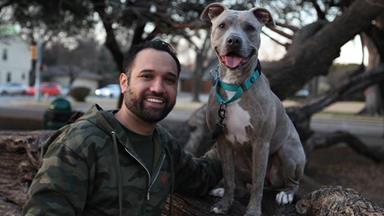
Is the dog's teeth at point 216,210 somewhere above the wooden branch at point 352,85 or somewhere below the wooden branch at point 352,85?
below

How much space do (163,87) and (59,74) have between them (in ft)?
241

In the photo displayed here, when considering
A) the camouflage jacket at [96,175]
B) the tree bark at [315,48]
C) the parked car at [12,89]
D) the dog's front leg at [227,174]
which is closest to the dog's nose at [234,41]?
the camouflage jacket at [96,175]

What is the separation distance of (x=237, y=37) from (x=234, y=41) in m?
0.03

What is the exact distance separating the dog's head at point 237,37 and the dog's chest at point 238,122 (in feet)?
1.07

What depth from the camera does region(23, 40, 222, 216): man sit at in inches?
100

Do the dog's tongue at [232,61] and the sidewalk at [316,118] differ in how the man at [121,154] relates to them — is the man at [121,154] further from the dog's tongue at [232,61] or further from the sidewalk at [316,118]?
the sidewalk at [316,118]

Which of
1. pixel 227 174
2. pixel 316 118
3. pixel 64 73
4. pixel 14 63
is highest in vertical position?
pixel 227 174

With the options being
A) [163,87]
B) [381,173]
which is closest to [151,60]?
[163,87]

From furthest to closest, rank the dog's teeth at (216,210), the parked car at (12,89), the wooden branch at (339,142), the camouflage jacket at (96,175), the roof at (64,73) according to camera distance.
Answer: the roof at (64,73), the parked car at (12,89), the wooden branch at (339,142), the dog's teeth at (216,210), the camouflage jacket at (96,175)

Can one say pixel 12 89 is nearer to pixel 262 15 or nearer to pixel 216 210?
pixel 216 210

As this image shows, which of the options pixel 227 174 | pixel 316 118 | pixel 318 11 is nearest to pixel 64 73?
pixel 316 118

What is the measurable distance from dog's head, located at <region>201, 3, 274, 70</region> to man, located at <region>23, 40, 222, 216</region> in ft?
1.45

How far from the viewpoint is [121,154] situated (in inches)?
109

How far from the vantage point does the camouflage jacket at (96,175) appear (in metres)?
2.51
